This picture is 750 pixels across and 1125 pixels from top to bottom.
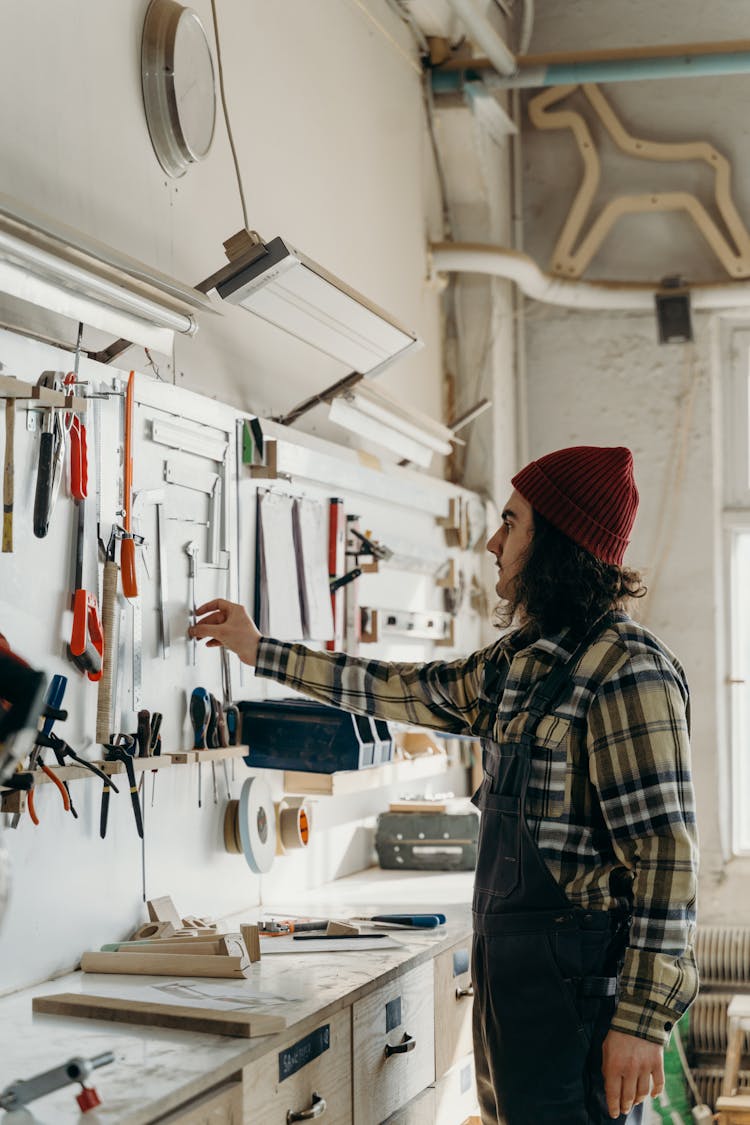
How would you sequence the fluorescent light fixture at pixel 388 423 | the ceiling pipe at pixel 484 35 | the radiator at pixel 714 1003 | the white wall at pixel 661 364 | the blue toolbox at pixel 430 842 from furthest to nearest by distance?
the white wall at pixel 661 364 < the radiator at pixel 714 1003 < the ceiling pipe at pixel 484 35 < the blue toolbox at pixel 430 842 < the fluorescent light fixture at pixel 388 423

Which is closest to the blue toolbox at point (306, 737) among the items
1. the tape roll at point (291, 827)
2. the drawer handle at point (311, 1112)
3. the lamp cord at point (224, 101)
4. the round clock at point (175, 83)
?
the tape roll at point (291, 827)

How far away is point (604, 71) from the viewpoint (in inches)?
165

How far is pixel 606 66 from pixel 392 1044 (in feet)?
10.7

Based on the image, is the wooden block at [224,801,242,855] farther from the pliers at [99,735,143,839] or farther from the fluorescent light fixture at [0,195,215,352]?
the fluorescent light fixture at [0,195,215,352]

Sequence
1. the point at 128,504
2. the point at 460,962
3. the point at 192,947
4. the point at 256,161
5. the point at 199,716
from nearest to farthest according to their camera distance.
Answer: the point at 192,947 < the point at 128,504 < the point at 199,716 < the point at 460,962 < the point at 256,161


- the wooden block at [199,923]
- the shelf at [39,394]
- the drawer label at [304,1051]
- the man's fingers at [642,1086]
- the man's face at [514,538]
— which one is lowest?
the man's fingers at [642,1086]

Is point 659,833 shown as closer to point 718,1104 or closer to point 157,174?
point 157,174

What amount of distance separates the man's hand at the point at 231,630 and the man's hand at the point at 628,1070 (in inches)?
36.4

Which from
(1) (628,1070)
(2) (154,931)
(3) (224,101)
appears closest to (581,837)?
(1) (628,1070)

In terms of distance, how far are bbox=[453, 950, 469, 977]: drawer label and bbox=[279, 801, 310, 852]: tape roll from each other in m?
0.47

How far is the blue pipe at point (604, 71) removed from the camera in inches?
A: 164

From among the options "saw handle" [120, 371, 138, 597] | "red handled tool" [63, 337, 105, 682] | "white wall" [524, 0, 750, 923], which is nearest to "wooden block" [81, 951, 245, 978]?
"red handled tool" [63, 337, 105, 682]

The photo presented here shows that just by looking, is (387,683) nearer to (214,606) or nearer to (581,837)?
(214,606)

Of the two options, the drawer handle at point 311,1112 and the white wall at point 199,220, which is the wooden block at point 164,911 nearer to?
the white wall at point 199,220
